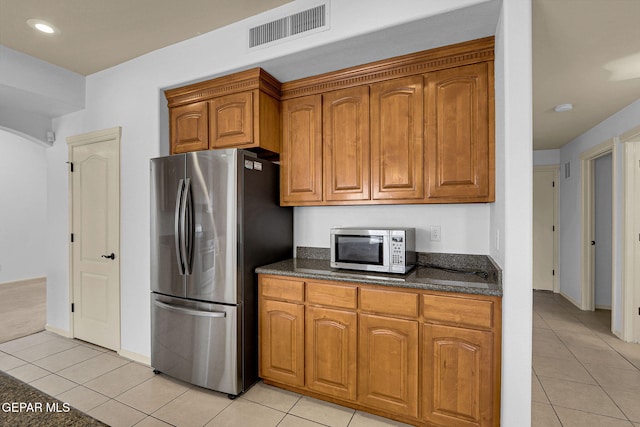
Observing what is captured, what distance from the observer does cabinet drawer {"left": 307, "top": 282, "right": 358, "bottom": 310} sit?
208 centimetres

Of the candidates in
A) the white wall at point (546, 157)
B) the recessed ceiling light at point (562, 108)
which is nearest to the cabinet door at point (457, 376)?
the recessed ceiling light at point (562, 108)

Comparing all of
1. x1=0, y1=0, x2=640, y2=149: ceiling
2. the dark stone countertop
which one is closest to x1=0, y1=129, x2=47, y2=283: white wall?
x1=0, y1=0, x2=640, y2=149: ceiling

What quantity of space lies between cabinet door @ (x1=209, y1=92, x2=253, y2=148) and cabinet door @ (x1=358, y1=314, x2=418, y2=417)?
1.64m

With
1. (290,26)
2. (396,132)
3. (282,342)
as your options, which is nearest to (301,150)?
(396,132)

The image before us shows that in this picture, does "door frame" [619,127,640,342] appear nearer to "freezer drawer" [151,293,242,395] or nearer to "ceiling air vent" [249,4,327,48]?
"ceiling air vent" [249,4,327,48]

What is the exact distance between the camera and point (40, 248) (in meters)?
6.34

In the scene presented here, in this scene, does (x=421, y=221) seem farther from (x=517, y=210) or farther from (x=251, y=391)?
(x=251, y=391)

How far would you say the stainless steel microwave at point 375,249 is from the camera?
2.11 meters

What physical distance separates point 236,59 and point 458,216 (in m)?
2.05

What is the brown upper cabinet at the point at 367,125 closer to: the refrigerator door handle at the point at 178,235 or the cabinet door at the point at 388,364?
the refrigerator door handle at the point at 178,235

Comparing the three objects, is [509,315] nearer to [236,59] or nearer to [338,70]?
[338,70]

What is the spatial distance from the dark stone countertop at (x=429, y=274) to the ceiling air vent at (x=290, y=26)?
1648mm

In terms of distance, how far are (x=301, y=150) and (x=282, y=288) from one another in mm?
1109

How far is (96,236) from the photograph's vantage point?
3.21 meters
